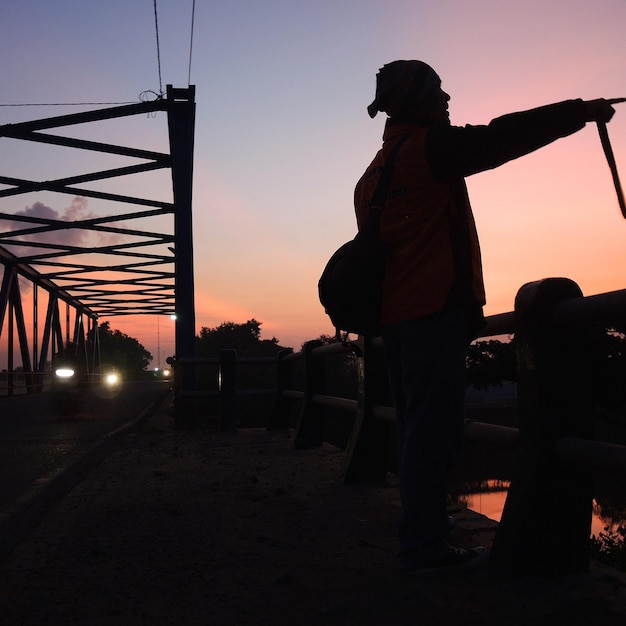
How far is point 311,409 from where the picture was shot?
5930mm

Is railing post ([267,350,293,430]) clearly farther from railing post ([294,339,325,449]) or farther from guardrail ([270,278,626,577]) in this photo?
guardrail ([270,278,626,577])

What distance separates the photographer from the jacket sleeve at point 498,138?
2.05 meters

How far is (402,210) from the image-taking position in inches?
92.7

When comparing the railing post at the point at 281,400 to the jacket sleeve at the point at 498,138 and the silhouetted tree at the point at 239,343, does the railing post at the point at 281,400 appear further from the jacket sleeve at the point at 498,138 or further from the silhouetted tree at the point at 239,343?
the silhouetted tree at the point at 239,343

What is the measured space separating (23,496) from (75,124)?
35.7 ft

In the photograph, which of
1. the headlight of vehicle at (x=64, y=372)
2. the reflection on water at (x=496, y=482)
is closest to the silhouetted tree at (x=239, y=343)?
the reflection on water at (x=496, y=482)

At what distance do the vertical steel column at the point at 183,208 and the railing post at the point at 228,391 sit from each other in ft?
7.19

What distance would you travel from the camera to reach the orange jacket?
86.0 inches

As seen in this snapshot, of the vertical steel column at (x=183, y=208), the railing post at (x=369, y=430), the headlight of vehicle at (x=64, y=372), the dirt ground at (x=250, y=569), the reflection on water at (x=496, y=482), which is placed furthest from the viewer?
the reflection on water at (x=496, y=482)

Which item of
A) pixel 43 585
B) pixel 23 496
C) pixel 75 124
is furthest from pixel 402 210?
pixel 75 124

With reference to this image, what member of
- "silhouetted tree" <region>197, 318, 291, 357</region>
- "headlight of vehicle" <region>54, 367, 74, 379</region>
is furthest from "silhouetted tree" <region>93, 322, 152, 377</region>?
"headlight of vehicle" <region>54, 367, 74, 379</region>

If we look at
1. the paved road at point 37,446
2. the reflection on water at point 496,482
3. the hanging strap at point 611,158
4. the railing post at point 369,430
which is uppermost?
the hanging strap at point 611,158

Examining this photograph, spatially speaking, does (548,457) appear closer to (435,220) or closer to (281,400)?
(435,220)

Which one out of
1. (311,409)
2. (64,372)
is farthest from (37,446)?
(64,372)
